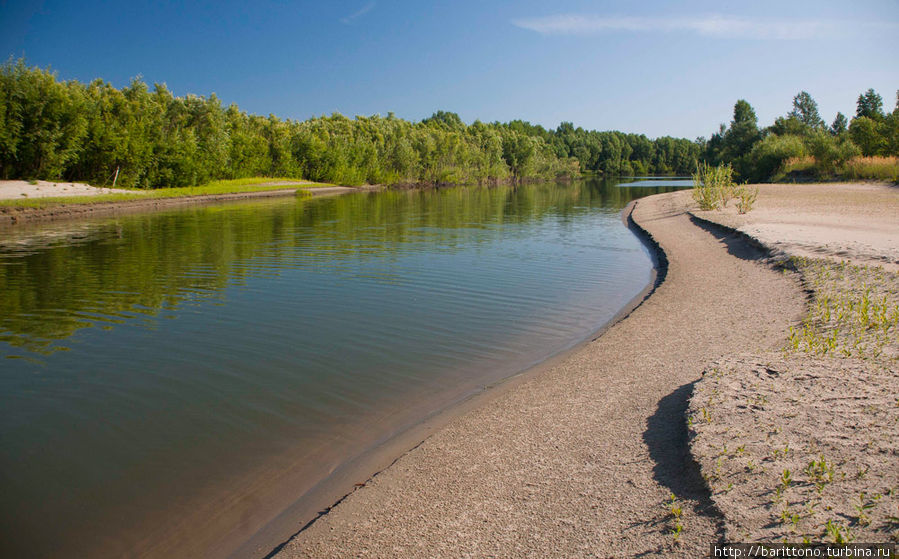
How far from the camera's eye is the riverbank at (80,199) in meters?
36.4

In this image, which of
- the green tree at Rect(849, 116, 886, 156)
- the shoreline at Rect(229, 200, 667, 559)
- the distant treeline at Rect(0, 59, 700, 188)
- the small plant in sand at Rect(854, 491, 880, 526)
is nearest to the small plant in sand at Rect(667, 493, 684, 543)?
the small plant in sand at Rect(854, 491, 880, 526)

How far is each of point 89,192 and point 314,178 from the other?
45.2 meters

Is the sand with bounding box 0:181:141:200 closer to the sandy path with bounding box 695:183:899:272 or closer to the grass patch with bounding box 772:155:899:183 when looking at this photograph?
the sandy path with bounding box 695:183:899:272

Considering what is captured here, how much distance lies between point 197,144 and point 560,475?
2937 inches

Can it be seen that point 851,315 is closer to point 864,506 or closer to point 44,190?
point 864,506

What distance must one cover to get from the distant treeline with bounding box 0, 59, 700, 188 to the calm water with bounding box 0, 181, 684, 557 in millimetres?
34337

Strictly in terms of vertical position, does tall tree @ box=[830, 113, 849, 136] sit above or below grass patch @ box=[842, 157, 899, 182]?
above

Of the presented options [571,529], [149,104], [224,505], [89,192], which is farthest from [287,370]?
[149,104]

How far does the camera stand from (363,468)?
19.2 feet

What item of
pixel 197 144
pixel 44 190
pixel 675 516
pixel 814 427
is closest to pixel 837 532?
pixel 675 516

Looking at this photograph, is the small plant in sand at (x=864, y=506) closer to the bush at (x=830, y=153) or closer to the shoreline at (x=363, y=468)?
the shoreline at (x=363, y=468)

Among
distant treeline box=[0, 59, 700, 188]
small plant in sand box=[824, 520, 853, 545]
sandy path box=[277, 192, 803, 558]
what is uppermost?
distant treeline box=[0, 59, 700, 188]

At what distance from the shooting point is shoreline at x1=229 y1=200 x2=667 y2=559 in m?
4.72

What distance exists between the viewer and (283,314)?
1219cm
